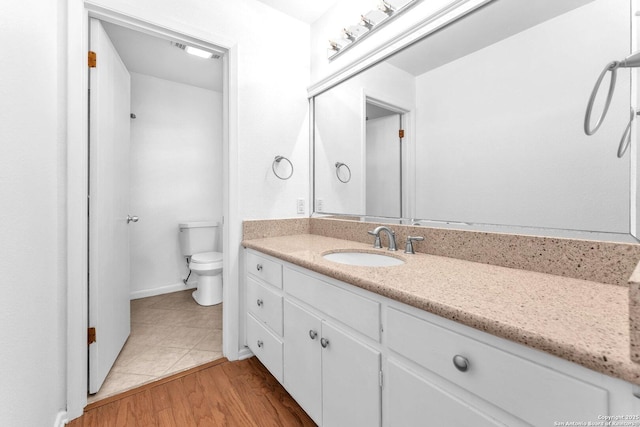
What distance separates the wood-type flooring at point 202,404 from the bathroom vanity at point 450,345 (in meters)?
0.17

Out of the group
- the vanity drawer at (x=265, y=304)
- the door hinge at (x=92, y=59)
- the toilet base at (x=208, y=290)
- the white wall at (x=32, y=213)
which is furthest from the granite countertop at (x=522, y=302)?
the toilet base at (x=208, y=290)

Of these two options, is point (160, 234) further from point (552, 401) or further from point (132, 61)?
point (552, 401)

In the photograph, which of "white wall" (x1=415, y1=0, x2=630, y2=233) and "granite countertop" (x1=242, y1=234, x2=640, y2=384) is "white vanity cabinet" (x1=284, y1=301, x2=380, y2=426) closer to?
"granite countertop" (x1=242, y1=234, x2=640, y2=384)

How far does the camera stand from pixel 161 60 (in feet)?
8.36

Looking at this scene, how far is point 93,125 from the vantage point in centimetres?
143

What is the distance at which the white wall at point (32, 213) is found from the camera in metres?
0.83

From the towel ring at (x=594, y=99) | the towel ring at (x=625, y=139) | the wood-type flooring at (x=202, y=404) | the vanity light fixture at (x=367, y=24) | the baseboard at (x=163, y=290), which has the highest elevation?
the vanity light fixture at (x=367, y=24)

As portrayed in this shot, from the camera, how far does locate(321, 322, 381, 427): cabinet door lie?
0.88 metres

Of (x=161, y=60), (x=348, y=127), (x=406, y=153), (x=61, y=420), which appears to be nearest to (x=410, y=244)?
(x=406, y=153)

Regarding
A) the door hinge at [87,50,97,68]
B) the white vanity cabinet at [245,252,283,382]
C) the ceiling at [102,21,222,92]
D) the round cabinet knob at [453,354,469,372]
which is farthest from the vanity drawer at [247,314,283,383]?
the ceiling at [102,21,222,92]

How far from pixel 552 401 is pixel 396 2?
5.64 ft

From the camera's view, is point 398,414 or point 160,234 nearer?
point 398,414

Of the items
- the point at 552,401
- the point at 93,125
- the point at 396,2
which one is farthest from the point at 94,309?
the point at 396,2

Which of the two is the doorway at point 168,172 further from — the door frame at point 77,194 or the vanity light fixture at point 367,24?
the vanity light fixture at point 367,24
